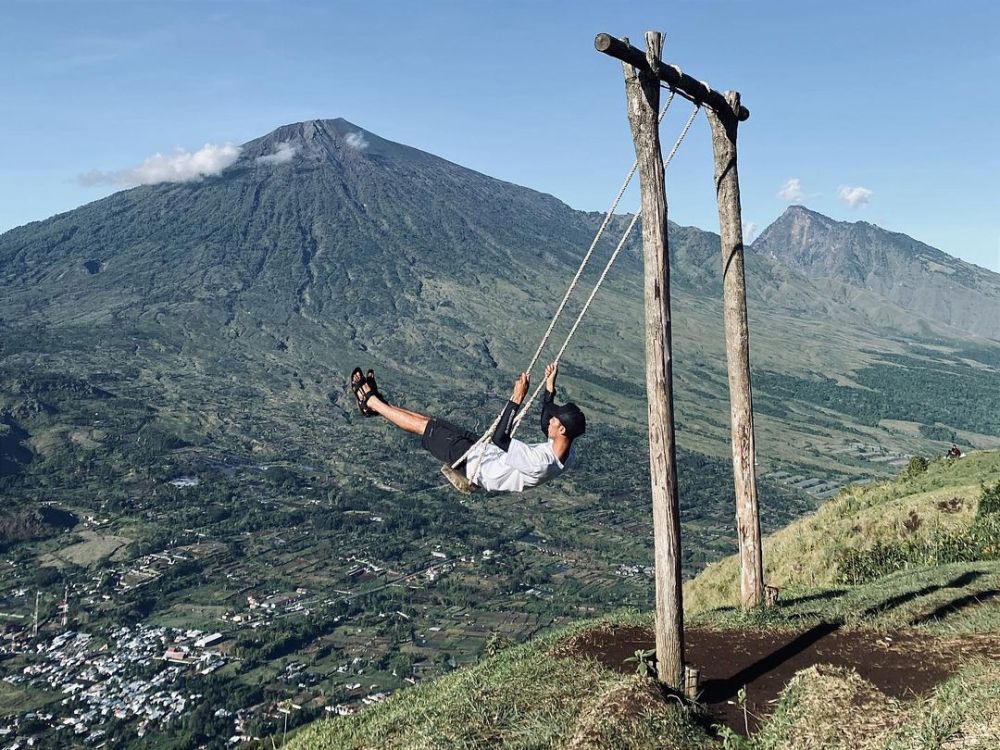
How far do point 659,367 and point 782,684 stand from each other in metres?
4.05

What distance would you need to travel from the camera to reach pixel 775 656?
35.2 feet

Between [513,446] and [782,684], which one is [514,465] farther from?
[782,684]

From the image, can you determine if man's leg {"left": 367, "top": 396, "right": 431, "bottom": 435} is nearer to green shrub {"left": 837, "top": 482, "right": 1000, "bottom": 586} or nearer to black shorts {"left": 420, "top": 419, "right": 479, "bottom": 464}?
black shorts {"left": 420, "top": 419, "right": 479, "bottom": 464}

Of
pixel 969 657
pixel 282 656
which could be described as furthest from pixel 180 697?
pixel 969 657

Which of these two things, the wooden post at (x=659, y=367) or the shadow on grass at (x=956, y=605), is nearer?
the wooden post at (x=659, y=367)

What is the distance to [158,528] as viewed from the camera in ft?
523

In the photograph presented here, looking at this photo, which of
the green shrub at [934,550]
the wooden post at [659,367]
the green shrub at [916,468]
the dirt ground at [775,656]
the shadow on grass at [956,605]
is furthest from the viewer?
the green shrub at [916,468]

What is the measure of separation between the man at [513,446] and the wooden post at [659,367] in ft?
3.37

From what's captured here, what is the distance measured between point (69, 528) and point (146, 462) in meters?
41.2

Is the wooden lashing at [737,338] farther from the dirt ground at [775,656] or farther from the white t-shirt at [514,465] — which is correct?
the white t-shirt at [514,465]

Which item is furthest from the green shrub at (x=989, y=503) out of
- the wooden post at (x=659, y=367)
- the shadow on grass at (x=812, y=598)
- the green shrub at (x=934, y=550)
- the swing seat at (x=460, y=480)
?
the swing seat at (x=460, y=480)

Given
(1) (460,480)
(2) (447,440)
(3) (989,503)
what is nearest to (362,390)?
(2) (447,440)

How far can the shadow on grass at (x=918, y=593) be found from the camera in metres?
12.6

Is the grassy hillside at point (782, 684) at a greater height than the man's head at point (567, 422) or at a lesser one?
lesser
